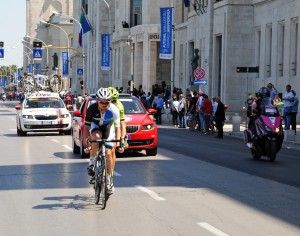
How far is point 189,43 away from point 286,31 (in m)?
20.2

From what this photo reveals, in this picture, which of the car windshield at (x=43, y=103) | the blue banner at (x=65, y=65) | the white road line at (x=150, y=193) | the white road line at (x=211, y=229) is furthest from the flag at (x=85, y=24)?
the white road line at (x=211, y=229)

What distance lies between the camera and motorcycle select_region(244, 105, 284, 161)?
69.3 feet

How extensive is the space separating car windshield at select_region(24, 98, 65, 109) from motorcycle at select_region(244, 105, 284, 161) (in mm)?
14117

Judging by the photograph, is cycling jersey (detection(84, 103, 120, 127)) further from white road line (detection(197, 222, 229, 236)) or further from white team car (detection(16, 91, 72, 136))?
white team car (detection(16, 91, 72, 136))

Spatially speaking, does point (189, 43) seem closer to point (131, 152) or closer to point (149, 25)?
point (149, 25)

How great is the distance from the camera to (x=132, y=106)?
Answer: 76.6ft

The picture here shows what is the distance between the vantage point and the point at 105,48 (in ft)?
247

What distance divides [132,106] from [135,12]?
67.0m

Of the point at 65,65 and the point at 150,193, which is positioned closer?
the point at 150,193

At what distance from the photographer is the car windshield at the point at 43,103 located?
34.3m

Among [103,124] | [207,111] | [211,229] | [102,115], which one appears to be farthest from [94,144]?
[207,111]

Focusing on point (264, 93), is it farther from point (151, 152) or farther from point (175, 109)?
point (175, 109)

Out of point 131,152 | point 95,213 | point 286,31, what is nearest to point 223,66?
point 286,31

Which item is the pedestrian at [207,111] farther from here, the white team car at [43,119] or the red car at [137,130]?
the red car at [137,130]
